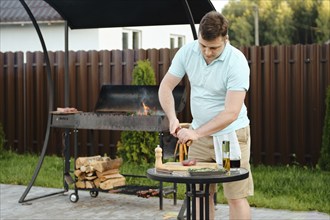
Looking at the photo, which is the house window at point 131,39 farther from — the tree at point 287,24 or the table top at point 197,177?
the tree at point 287,24

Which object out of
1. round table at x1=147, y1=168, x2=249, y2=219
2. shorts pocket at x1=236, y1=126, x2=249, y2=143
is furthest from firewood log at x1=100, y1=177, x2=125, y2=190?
round table at x1=147, y1=168, x2=249, y2=219

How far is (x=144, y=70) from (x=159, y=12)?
3.11 metres

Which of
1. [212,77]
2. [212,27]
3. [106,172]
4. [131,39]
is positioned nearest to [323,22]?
[131,39]

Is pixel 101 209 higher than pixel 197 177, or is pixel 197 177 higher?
pixel 197 177

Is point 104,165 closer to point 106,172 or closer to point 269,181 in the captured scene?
point 106,172

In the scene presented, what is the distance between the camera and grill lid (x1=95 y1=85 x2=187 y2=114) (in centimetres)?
871

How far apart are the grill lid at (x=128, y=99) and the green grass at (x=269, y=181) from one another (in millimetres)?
1051

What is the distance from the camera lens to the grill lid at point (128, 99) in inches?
343

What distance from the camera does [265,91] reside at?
432 inches

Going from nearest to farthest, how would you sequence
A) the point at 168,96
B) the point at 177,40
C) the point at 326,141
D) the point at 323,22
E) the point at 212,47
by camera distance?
the point at 212,47
the point at 168,96
the point at 326,141
the point at 177,40
the point at 323,22

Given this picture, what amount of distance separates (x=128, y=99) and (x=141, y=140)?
2.07 m

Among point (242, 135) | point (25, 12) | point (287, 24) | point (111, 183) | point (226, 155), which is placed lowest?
point (111, 183)

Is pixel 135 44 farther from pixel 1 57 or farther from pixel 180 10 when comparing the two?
pixel 180 10

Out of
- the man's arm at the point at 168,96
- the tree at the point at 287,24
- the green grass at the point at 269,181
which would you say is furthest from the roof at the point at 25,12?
the tree at the point at 287,24
